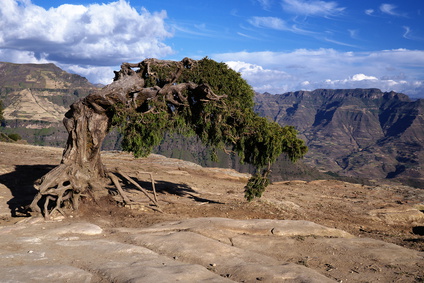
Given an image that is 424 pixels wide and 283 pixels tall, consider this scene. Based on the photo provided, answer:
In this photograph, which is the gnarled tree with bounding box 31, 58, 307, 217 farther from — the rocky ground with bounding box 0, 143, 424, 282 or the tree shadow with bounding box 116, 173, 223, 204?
the tree shadow with bounding box 116, 173, 223, 204

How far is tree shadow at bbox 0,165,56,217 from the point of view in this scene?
1951 cm

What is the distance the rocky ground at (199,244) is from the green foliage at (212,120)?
364cm

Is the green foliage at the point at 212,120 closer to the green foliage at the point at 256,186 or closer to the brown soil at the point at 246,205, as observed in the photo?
the green foliage at the point at 256,186

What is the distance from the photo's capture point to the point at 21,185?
2472 cm

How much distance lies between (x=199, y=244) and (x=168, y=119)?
11.1m

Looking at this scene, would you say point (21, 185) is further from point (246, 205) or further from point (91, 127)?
point (246, 205)

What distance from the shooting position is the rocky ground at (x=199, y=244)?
10.7 metres

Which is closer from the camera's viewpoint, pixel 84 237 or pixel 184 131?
pixel 84 237

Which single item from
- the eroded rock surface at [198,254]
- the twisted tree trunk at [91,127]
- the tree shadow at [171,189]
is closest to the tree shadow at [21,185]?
the twisted tree trunk at [91,127]

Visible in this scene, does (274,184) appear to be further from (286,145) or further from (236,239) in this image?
(236,239)

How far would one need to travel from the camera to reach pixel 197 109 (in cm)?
2355

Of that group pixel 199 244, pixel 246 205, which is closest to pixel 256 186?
pixel 246 205

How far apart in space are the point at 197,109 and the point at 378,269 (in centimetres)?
1470

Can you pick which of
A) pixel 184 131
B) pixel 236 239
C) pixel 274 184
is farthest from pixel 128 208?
pixel 274 184
